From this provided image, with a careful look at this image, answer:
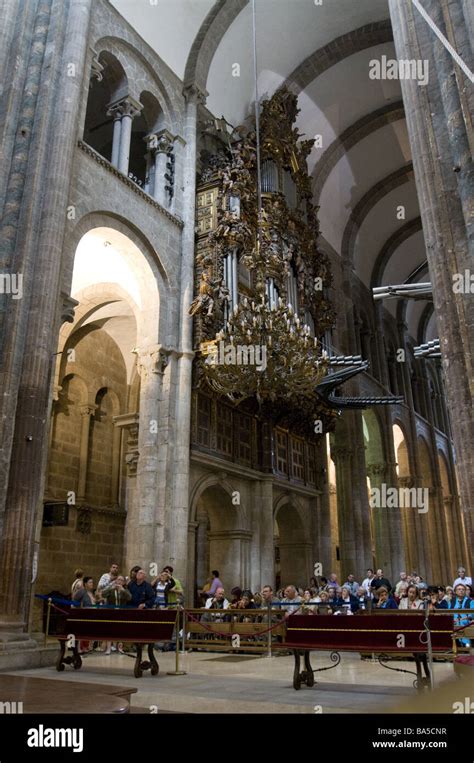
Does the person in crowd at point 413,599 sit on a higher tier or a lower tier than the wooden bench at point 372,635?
higher

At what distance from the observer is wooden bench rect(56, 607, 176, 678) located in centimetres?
664

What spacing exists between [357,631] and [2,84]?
9.36 m

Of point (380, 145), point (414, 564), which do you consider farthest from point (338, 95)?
point (414, 564)

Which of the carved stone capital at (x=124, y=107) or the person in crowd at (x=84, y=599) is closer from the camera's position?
the person in crowd at (x=84, y=599)

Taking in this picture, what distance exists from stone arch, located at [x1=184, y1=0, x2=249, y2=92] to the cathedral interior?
63mm

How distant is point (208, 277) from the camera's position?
13.6 meters

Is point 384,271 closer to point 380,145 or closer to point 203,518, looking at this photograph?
point 380,145

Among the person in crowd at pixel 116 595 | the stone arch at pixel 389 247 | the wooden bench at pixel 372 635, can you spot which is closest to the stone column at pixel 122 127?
the person in crowd at pixel 116 595

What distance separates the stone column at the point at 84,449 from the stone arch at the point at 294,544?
5.45 metres

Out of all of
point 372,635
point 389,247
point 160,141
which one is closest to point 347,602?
point 372,635

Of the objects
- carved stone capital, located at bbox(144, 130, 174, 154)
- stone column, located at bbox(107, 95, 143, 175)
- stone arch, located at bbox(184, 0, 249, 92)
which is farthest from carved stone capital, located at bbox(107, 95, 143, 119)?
stone arch, located at bbox(184, 0, 249, 92)

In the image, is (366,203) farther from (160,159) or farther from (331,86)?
(160,159)

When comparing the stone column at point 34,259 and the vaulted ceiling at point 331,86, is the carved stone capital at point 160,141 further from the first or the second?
the stone column at point 34,259

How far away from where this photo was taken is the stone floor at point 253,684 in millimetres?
4789
